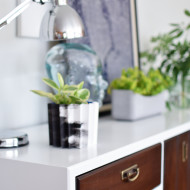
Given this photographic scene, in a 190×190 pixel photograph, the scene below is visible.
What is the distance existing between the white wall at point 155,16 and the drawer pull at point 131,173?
47.6 inches

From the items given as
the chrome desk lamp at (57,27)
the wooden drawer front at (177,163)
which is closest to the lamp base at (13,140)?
the chrome desk lamp at (57,27)

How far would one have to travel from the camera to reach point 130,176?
3.51 ft

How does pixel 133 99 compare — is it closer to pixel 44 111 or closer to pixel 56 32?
pixel 44 111

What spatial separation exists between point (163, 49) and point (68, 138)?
1257 millimetres

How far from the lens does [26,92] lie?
4.54 ft

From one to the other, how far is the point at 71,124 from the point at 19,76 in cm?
45

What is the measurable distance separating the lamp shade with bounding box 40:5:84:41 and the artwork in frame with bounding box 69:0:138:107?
1.45 ft

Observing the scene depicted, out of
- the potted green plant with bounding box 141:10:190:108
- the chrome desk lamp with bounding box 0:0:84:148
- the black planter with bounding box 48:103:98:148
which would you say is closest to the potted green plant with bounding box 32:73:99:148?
the black planter with bounding box 48:103:98:148

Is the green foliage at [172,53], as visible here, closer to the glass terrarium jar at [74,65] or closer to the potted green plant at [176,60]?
the potted green plant at [176,60]

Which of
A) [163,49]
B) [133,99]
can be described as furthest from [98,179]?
[163,49]

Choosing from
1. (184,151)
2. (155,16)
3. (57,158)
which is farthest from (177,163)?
(155,16)

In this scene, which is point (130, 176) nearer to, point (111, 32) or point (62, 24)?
point (62, 24)

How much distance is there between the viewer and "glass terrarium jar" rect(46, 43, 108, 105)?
1.37 meters

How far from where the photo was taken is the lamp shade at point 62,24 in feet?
3.38
